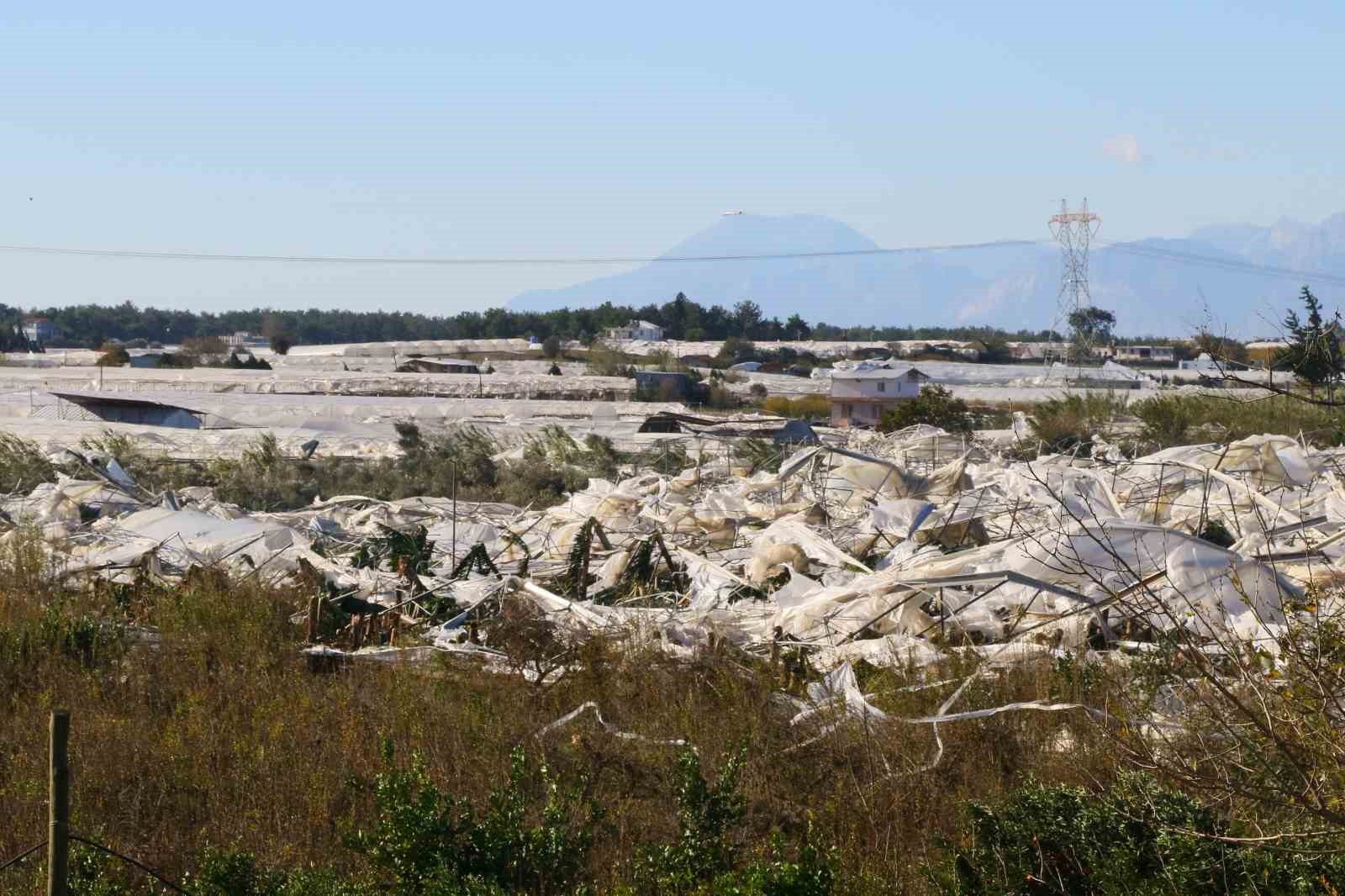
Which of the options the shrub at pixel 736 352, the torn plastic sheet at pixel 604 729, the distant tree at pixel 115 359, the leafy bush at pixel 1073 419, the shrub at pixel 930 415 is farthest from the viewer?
the shrub at pixel 736 352

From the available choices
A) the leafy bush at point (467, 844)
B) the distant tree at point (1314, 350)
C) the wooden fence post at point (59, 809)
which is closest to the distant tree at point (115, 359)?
the leafy bush at point (467, 844)

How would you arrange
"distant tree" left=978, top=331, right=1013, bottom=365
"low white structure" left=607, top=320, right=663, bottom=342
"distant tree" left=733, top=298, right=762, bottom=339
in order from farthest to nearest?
1. "distant tree" left=733, top=298, right=762, bottom=339
2. "low white structure" left=607, top=320, right=663, bottom=342
3. "distant tree" left=978, top=331, right=1013, bottom=365

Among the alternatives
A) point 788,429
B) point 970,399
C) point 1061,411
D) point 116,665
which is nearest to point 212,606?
point 116,665

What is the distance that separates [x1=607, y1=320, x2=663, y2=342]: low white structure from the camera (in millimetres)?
95062

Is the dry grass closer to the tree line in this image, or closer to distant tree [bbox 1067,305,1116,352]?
distant tree [bbox 1067,305,1116,352]

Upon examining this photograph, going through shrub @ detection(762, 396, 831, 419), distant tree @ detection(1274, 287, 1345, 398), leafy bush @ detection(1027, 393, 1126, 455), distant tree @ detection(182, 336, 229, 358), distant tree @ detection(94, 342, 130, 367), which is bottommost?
shrub @ detection(762, 396, 831, 419)

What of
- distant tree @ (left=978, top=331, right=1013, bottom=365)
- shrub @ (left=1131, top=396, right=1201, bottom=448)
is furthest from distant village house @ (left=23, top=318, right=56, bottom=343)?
shrub @ (left=1131, top=396, right=1201, bottom=448)

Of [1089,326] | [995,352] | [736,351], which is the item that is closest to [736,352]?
[736,351]

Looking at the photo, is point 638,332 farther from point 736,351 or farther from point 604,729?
point 604,729

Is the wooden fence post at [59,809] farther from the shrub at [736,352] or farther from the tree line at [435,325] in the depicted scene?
the tree line at [435,325]

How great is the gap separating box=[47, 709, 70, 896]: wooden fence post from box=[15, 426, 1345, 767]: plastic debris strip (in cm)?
315

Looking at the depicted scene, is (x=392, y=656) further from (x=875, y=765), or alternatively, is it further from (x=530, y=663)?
(x=875, y=765)

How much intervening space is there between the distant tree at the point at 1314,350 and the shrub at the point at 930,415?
1080 inches

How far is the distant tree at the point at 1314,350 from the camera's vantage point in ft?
14.1
